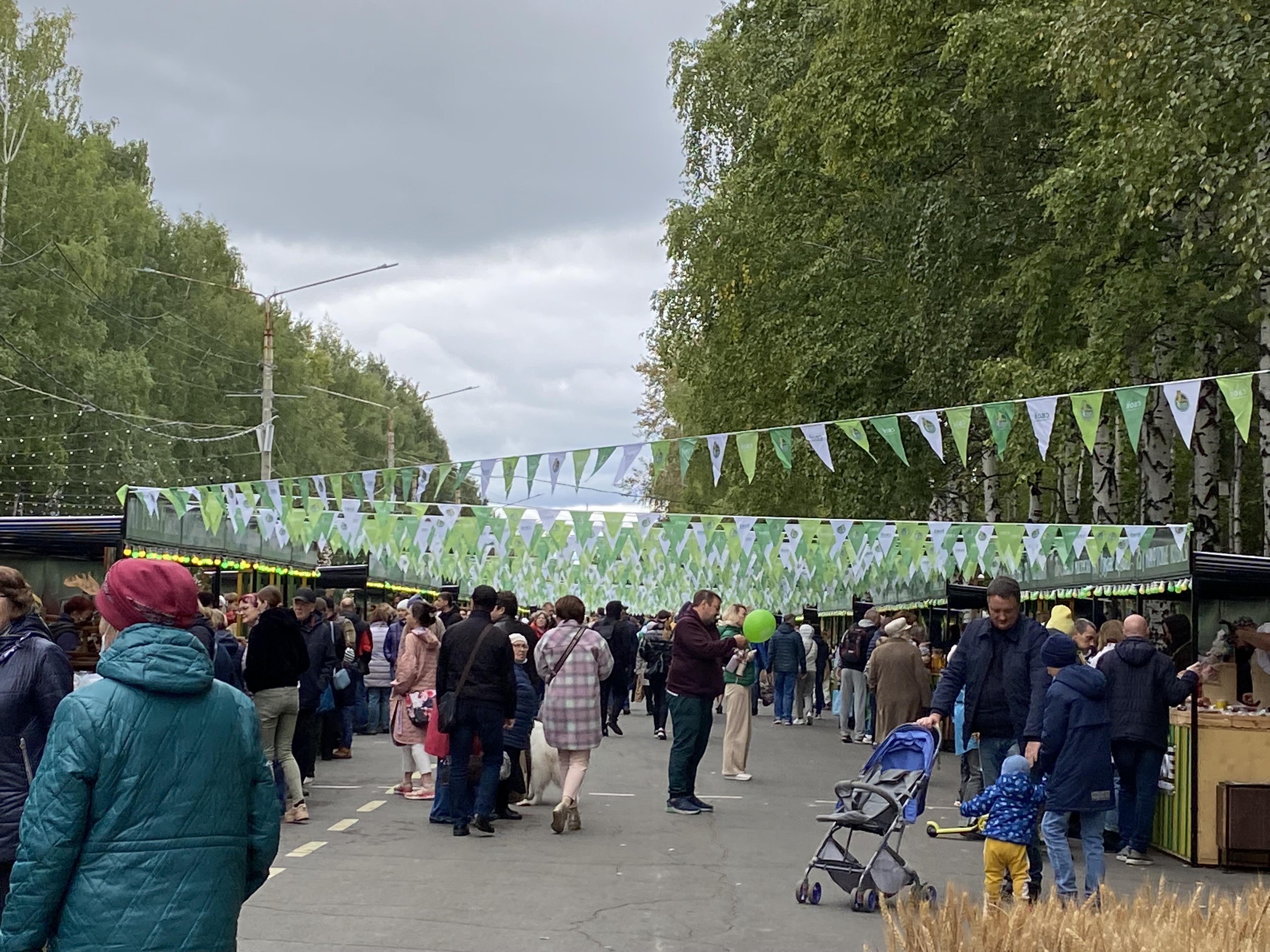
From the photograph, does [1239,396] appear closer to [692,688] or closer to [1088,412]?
[1088,412]

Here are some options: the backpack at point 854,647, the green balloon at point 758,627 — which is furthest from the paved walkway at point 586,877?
the backpack at point 854,647

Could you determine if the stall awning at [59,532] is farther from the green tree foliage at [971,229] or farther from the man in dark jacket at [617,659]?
the green tree foliage at [971,229]

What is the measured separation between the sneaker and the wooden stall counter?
3.69 m

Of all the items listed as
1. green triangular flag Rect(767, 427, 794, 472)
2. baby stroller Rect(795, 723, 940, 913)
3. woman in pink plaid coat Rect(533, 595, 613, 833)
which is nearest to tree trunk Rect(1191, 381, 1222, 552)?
green triangular flag Rect(767, 427, 794, 472)

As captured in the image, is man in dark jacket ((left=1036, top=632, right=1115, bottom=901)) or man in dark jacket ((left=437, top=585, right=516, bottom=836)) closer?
man in dark jacket ((left=1036, top=632, right=1115, bottom=901))

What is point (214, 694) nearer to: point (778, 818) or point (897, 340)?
point (778, 818)

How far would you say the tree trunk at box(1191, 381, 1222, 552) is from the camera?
22.1 metres

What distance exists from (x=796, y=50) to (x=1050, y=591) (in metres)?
10.2

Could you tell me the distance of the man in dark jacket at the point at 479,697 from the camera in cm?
1154

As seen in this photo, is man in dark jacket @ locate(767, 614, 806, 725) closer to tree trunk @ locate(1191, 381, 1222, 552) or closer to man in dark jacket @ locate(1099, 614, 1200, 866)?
tree trunk @ locate(1191, 381, 1222, 552)

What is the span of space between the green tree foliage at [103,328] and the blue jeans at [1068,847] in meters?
33.8

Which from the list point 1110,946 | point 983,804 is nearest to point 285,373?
point 983,804

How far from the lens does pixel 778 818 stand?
512 inches

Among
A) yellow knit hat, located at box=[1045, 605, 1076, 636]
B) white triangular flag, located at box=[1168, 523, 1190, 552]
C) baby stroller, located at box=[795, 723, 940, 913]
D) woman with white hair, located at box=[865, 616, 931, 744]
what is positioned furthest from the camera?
white triangular flag, located at box=[1168, 523, 1190, 552]
